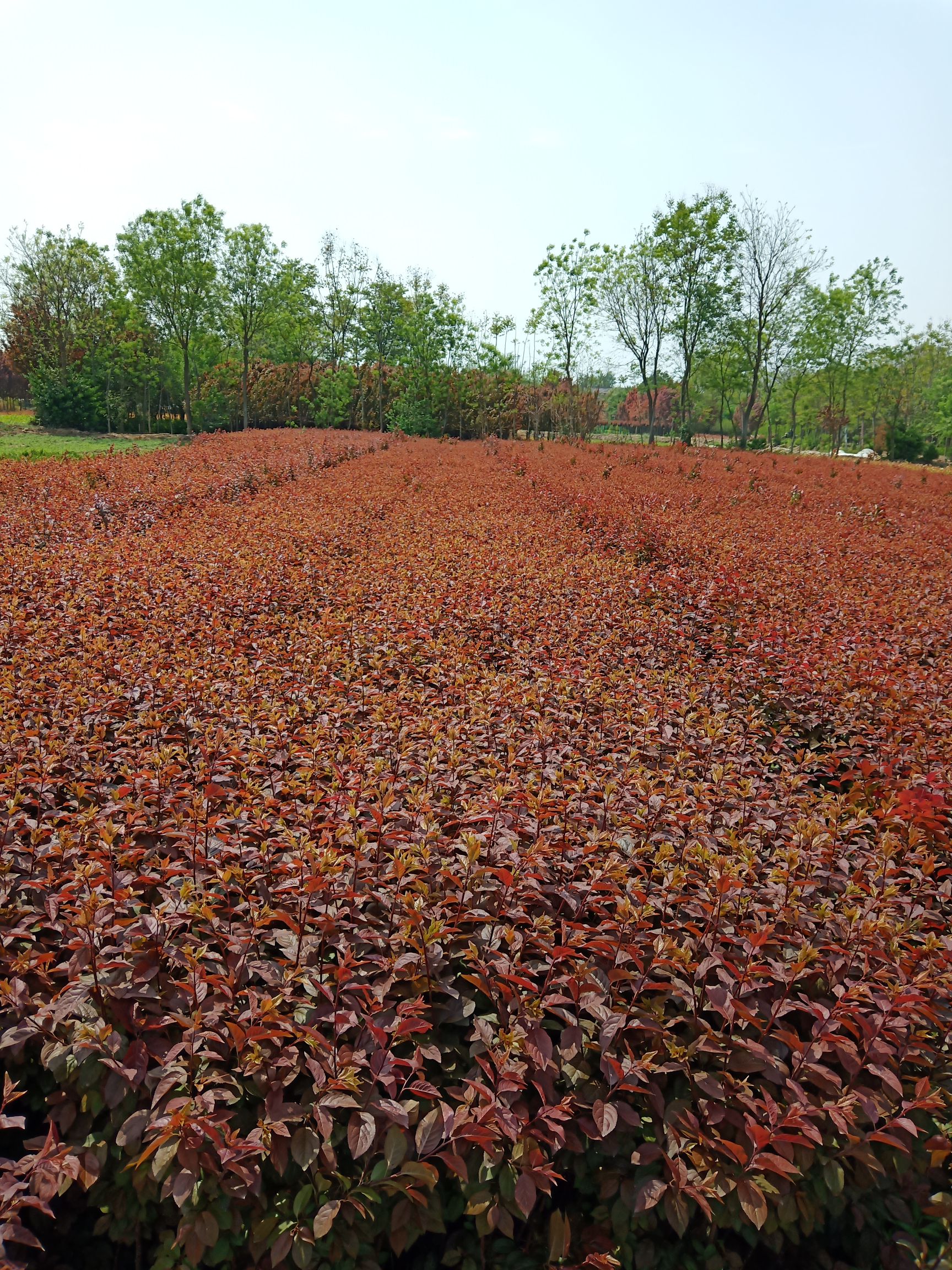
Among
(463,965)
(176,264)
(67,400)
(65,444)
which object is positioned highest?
(176,264)

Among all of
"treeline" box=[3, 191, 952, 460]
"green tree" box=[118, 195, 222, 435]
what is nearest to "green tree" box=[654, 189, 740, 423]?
"treeline" box=[3, 191, 952, 460]

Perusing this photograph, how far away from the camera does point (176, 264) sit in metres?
29.2

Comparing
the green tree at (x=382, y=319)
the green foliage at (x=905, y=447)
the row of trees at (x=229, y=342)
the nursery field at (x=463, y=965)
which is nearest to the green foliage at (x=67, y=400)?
the row of trees at (x=229, y=342)

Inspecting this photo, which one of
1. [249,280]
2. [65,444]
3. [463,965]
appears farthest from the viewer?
[249,280]

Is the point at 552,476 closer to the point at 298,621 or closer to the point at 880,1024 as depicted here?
the point at 298,621

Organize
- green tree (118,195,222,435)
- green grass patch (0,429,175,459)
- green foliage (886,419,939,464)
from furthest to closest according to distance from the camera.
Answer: green foliage (886,419,939,464)
green tree (118,195,222,435)
green grass patch (0,429,175,459)

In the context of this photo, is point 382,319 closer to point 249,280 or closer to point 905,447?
point 249,280

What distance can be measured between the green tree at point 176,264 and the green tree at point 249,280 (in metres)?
0.61

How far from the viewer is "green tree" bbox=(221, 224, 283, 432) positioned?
31.0m

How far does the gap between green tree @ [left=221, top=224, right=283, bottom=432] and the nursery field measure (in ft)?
101

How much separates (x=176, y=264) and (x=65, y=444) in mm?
9516

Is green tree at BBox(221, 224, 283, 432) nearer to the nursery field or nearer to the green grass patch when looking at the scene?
the green grass patch

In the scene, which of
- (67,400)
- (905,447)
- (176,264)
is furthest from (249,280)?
(905,447)

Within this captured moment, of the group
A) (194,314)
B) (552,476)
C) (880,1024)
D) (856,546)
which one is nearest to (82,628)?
(880,1024)
